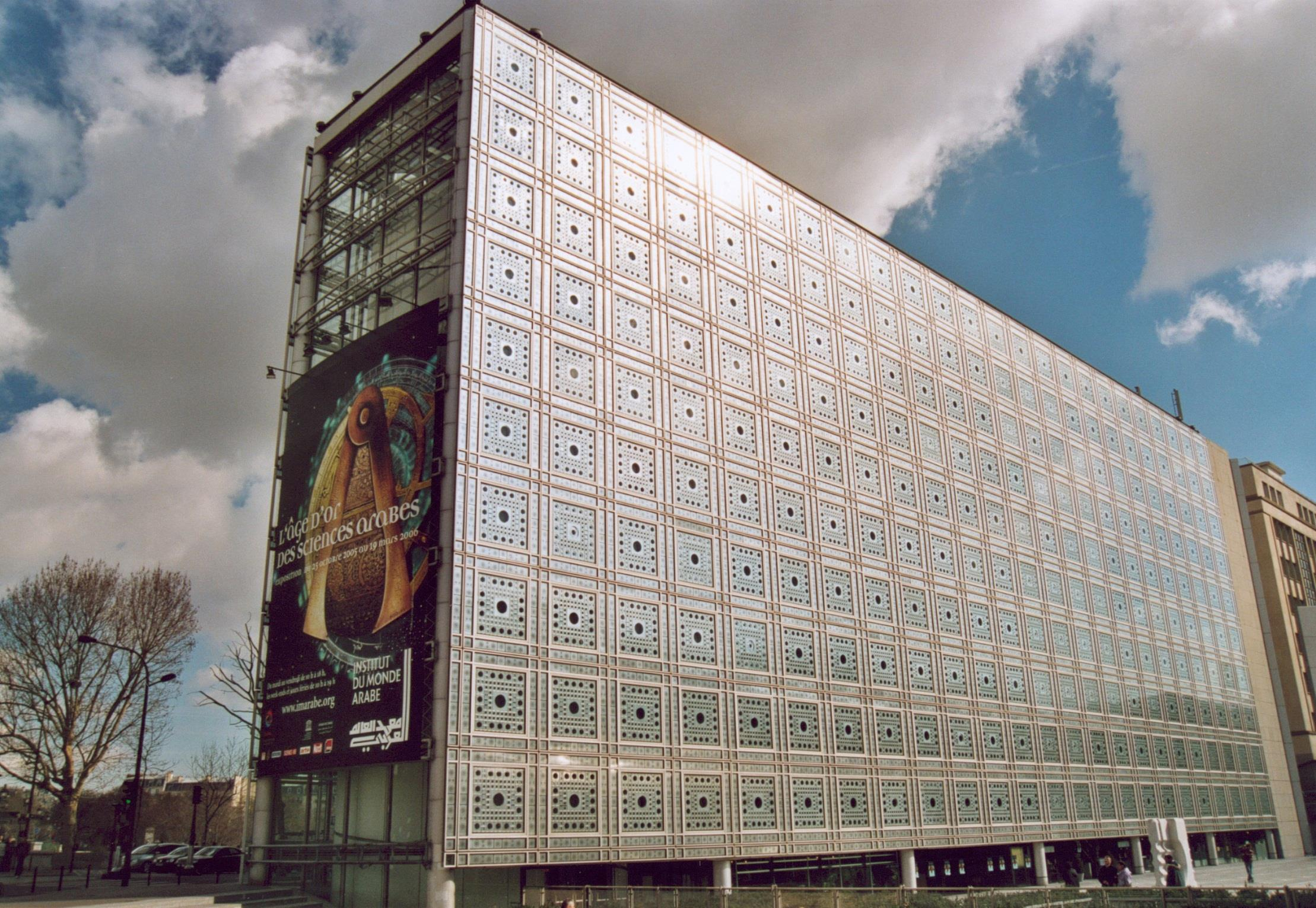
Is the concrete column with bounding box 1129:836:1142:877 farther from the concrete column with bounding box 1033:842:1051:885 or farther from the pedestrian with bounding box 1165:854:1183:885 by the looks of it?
the concrete column with bounding box 1033:842:1051:885

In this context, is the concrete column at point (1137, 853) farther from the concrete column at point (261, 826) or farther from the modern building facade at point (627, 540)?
the concrete column at point (261, 826)

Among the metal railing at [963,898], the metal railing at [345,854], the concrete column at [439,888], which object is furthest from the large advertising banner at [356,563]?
the metal railing at [963,898]

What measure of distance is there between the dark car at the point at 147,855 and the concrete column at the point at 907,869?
26.3 m

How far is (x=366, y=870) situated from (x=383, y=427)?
11459mm

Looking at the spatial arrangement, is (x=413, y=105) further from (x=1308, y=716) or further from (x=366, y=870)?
(x=1308, y=716)

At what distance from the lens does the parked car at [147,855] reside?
4103cm

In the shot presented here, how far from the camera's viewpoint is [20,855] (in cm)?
4369

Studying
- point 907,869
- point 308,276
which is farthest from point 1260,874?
point 308,276

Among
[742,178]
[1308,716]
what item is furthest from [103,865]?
[1308,716]

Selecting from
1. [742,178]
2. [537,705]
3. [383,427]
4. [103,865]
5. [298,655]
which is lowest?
[103,865]

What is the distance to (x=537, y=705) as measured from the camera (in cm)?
2650

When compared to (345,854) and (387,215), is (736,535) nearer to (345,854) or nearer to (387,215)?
(345,854)

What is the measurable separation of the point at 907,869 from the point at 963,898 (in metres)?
13.6

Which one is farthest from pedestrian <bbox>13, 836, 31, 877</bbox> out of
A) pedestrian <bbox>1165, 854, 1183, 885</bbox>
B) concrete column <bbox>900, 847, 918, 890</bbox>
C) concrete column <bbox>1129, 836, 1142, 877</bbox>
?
concrete column <bbox>1129, 836, 1142, 877</bbox>
